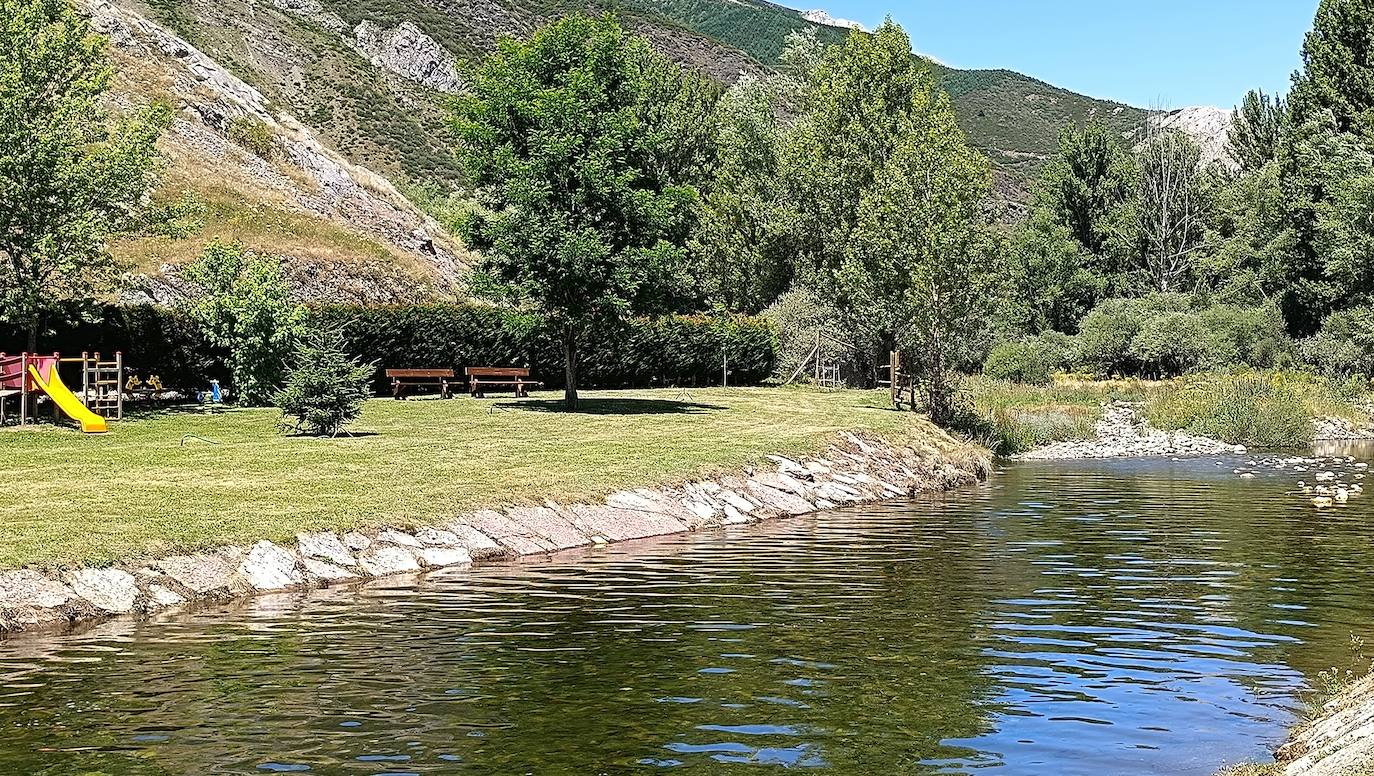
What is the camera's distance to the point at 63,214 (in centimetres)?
3375

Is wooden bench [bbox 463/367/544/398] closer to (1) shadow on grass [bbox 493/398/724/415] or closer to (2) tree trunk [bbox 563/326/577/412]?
(1) shadow on grass [bbox 493/398/724/415]

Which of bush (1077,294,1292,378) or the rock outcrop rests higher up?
the rock outcrop

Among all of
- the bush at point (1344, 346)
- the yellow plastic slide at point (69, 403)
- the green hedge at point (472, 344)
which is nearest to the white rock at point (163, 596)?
the yellow plastic slide at point (69, 403)

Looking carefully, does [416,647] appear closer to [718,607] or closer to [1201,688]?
[718,607]

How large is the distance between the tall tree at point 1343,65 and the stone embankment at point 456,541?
169 feet

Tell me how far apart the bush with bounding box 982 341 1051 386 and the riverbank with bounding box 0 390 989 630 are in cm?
3128

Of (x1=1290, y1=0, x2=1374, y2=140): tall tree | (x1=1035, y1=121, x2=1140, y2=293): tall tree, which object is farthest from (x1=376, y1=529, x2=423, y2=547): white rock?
(x1=1035, y1=121, x2=1140, y2=293): tall tree

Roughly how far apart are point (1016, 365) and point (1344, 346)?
49.1 ft

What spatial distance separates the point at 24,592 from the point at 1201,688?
37.7 feet

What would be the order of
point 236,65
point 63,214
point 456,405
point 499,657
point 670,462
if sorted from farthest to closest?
point 236,65
point 456,405
point 63,214
point 670,462
point 499,657

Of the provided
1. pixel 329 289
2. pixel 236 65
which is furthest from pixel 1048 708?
pixel 236 65

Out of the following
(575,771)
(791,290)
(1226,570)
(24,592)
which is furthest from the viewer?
(791,290)

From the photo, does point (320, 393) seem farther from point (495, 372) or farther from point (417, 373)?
point (495, 372)

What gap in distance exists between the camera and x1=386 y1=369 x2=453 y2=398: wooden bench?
136ft
